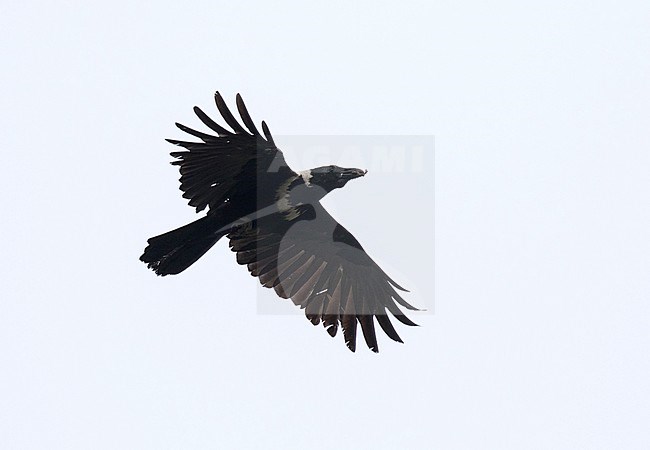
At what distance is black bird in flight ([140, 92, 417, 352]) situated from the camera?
11539 millimetres

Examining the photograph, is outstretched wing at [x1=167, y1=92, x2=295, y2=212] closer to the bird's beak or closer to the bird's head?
the bird's head

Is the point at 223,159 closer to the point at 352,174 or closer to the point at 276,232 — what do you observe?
the point at 352,174

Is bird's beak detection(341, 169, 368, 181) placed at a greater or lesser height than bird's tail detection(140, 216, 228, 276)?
greater

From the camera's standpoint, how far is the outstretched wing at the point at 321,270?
1272cm

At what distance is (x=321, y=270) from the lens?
1309 cm

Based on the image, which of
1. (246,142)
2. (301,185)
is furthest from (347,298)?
(246,142)

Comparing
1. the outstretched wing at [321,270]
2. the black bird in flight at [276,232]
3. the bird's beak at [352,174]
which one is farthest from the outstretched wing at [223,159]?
the outstretched wing at [321,270]

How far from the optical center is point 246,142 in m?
11.4

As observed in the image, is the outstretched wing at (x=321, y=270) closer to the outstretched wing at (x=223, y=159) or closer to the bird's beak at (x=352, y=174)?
the bird's beak at (x=352, y=174)

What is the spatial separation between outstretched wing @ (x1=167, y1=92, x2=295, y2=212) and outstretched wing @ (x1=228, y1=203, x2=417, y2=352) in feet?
2.65

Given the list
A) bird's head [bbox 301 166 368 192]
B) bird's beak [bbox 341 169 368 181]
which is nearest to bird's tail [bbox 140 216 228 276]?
bird's head [bbox 301 166 368 192]

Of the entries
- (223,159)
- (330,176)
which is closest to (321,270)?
(330,176)

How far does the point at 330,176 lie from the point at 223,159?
121cm

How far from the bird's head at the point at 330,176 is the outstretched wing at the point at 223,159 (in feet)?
0.95
